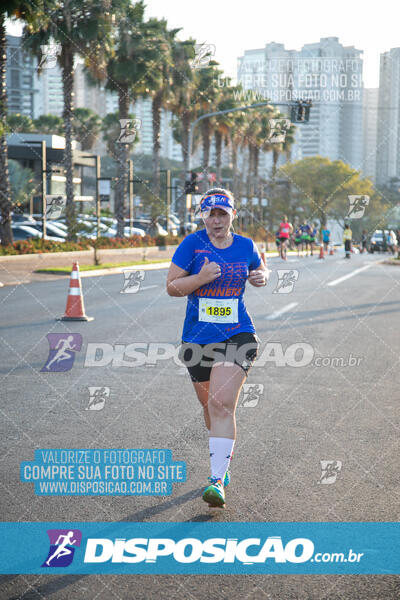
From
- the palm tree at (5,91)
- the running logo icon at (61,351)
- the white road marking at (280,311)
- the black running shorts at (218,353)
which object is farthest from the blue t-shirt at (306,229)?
the black running shorts at (218,353)

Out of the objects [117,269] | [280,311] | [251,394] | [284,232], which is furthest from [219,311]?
[284,232]

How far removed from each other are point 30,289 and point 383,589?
640 inches

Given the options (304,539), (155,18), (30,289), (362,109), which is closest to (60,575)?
(304,539)

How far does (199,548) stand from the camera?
3777mm

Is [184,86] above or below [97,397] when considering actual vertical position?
above

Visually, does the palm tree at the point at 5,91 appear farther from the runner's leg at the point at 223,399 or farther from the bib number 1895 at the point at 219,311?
the runner's leg at the point at 223,399

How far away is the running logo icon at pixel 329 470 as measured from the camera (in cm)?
488

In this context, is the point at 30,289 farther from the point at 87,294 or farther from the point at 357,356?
the point at 357,356

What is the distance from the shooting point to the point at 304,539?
3893 mm

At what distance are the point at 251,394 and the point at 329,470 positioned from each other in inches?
99.0

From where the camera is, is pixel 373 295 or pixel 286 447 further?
pixel 373 295

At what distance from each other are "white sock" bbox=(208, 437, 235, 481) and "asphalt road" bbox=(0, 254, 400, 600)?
0.18 meters

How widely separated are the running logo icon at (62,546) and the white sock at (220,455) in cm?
89

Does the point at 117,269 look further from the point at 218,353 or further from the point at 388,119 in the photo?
the point at 388,119
